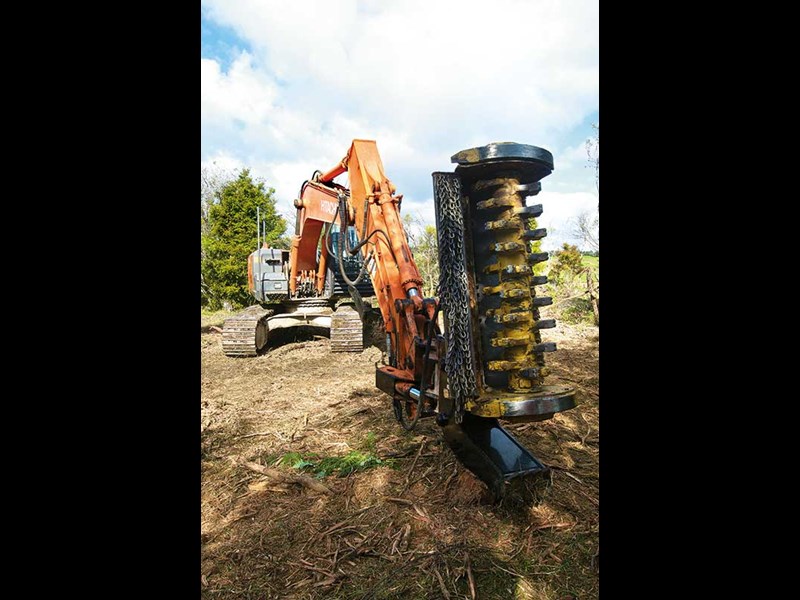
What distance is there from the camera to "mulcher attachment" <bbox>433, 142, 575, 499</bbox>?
2.56 metres

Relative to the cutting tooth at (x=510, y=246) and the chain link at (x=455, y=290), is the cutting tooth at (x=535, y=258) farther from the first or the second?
the chain link at (x=455, y=290)

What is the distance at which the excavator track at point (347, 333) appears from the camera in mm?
8727

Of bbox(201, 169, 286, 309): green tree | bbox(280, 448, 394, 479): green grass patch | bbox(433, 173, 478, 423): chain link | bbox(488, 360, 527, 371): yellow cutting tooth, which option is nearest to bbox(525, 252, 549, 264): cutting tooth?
bbox(433, 173, 478, 423): chain link

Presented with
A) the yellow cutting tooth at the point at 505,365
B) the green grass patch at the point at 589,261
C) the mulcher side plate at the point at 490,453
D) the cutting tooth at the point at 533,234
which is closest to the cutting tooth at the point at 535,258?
the cutting tooth at the point at 533,234

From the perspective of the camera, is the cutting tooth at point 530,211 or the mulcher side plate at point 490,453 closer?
the cutting tooth at point 530,211

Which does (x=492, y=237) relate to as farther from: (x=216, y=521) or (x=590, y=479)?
(x=216, y=521)

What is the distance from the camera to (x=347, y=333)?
28.6 feet

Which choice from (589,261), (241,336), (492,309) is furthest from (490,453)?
(589,261)

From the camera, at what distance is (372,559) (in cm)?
254

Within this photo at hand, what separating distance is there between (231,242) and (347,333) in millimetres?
14203

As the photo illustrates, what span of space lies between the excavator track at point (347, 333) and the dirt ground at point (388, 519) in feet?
11.9
